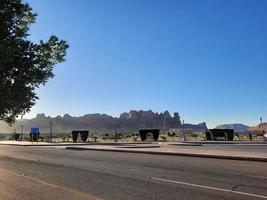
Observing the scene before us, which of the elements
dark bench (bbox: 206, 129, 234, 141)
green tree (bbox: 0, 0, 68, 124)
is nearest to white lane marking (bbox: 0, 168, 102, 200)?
green tree (bbox: 0, 0, 68, 124)

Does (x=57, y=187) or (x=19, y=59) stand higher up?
(x=19, y=59)

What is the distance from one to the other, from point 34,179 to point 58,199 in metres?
4.63

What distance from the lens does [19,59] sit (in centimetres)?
1145

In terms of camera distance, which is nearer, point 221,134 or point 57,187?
point 57,187

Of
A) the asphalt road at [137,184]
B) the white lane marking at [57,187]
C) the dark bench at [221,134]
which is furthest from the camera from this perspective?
the dark bench at [221,134]

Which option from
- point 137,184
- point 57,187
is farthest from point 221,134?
point 57,187

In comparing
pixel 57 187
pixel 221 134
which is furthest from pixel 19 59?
pixel 221 134

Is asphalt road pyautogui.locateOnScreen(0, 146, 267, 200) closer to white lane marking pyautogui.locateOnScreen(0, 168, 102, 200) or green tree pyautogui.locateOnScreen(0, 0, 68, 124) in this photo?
white lane marking pyautogui.locateOnScreen(0, 168, 102, 200)

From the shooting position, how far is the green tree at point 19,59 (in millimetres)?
11109

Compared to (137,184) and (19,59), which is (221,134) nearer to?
(137,184)

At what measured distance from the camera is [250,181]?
43.6ft

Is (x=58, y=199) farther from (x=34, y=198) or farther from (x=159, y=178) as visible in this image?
(x=159, y=178)

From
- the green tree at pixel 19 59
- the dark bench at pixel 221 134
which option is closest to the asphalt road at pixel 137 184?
the green tree at pixel 19 59

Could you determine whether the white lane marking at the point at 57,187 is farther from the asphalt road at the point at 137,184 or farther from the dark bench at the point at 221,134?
the dark bench at the point at 221,134
